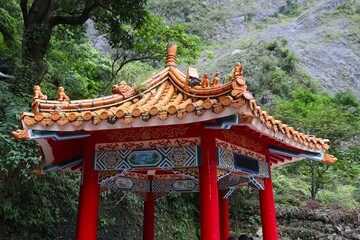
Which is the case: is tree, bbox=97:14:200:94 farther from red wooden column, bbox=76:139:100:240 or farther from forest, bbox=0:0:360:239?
red wooden column, bbox=76:139:100:240

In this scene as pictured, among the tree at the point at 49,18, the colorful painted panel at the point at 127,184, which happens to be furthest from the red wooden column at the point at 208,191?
the tree at the point at 49,18

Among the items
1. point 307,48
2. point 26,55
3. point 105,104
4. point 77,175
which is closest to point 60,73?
point 26,55

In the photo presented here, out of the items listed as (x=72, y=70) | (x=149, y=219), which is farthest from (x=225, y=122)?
(x=72, y=70)

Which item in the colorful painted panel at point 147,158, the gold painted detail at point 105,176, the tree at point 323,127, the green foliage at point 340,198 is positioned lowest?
the gold painted detail at point 105,176

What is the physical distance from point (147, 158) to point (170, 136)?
1.45 feet

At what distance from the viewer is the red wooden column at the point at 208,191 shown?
4.53 metres

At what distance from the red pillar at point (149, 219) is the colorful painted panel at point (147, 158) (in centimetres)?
243

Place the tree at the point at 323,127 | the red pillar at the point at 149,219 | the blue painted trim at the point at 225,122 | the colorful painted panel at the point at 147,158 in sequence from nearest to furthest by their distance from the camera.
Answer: the blue painted trim at the point at 225,122 < the colorful painted panel at the point at 147,158 < the red pillar at the point at 149,219 < the tree at the point at 323,127

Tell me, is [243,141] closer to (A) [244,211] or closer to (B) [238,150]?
(B) [238,150]

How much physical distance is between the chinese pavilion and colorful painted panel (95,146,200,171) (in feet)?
0.04

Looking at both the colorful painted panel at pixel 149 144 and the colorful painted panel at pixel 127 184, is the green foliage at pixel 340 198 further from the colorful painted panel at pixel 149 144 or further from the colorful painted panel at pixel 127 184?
the colorful painted panel at pixel 149 144

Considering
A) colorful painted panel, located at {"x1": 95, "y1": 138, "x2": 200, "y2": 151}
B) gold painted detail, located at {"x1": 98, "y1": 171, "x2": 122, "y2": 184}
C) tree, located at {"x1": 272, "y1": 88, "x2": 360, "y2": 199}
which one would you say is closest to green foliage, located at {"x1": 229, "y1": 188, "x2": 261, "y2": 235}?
tree, located at {"x1": 272, "y1": 88, "x2": 360, "y2": 199}

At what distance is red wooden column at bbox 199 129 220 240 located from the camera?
4527 mm

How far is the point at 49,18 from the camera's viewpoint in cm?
901
